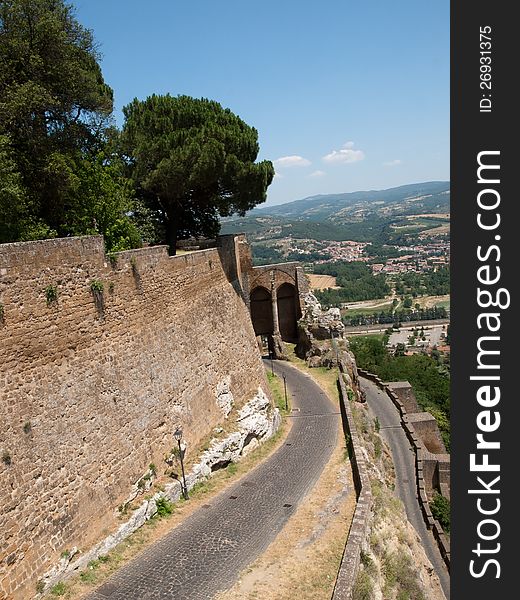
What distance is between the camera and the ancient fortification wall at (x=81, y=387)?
336 inches

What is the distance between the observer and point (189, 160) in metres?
19.3

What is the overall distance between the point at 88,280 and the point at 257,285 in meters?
19.4

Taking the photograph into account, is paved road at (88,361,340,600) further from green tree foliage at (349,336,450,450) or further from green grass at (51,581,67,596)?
green tree foliage at (349,336,450,450)

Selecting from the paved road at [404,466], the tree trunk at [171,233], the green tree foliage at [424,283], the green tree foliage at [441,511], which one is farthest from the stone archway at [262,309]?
the green tree foliage at [424,283]

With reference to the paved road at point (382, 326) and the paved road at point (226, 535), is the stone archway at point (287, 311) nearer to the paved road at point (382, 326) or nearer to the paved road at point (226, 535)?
the paved road at point (226, 535)

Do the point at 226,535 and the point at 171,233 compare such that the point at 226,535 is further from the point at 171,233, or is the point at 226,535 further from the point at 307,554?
the point at 171,233

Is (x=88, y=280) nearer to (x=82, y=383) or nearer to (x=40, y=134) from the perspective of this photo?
(x=82, y=383)

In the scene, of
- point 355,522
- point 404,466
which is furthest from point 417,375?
point 355,522

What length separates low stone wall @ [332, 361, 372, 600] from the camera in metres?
9.00

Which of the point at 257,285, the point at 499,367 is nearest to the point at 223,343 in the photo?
the point at 499,367

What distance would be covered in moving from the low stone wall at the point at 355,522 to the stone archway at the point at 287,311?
13.3 metres

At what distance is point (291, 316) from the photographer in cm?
3088

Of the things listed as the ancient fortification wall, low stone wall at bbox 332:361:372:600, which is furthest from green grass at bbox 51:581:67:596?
low stone wall at bbox 332:361:372:600

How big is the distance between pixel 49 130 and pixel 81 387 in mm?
7833
